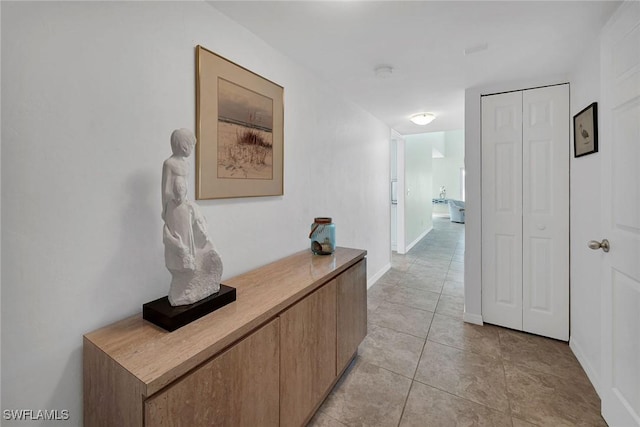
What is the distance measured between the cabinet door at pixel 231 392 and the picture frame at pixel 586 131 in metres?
2.19

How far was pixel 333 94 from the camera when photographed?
2.54 m

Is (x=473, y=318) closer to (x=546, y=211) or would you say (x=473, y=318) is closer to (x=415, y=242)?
(x=546, y=211)

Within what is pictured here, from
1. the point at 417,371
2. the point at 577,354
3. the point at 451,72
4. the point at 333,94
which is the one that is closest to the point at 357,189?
the point at 333,94

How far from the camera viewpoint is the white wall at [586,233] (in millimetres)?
1699

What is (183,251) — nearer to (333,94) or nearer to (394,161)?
(333,94)

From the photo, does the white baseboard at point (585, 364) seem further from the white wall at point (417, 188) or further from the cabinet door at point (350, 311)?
the white wall at point (417, 188)

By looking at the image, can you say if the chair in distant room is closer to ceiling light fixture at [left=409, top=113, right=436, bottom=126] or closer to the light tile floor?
ceiling light fixture at [left=409, top=113, right=436, bottom=126]

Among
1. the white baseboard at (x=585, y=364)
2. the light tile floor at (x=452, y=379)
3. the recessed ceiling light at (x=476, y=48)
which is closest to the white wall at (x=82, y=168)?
the light tile floor at (x=452, y=379)

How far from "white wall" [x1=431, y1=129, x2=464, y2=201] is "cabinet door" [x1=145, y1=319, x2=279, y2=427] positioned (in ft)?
39.2

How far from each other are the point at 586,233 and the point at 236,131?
7.98ft

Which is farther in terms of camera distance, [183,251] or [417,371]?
[417,371]

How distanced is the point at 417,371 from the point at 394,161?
415 centimetres

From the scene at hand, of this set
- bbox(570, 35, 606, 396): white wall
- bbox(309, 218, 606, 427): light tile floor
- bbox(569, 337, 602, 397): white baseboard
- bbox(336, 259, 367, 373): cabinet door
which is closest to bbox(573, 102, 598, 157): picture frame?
bbox(570, 35, 606, 396): white wall

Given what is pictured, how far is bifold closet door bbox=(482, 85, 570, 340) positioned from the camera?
7.22 feet
